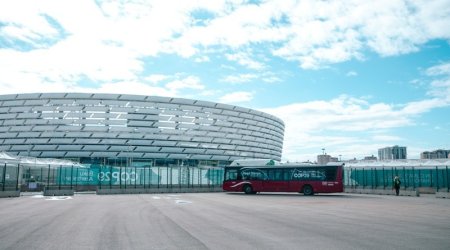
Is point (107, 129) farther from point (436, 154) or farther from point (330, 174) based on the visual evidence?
point (436, 154)

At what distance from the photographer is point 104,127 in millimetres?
101312

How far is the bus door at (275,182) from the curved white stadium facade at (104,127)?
238 ft

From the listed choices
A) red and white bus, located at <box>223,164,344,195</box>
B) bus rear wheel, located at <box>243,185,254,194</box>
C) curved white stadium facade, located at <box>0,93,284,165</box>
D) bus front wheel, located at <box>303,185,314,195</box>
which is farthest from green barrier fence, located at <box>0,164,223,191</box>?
curved white stadium facade, located at <box>0,93,284,165</box>

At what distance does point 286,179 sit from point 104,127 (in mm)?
78009

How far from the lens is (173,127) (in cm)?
10844

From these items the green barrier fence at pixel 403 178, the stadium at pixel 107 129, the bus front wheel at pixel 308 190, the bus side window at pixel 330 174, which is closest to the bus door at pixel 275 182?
the bus front wheel at pixel 308 190

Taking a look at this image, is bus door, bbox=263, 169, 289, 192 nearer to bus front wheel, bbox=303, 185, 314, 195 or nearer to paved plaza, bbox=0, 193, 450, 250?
bus front wheel, bbox=303, 185, 314, 195

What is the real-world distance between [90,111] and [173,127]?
22.2 meters

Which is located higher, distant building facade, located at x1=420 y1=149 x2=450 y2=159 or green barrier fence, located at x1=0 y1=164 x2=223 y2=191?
distant building facade, located at x1=420 y1=149 x2=450 y2=159

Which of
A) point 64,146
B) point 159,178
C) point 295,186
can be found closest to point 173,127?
point 64,146

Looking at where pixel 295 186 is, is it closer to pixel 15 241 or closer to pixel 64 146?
pixel 15 241

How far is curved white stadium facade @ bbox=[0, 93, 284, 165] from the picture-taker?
99.9 m

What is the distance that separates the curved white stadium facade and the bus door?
72.6m

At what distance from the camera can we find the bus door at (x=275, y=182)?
32.5m
